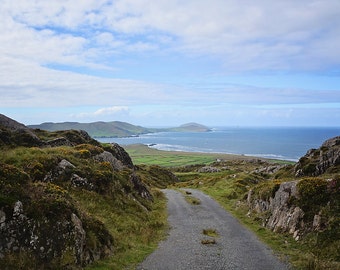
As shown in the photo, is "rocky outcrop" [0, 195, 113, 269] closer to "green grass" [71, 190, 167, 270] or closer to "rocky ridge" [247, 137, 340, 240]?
"green grass" [71, 190, 167, 270]

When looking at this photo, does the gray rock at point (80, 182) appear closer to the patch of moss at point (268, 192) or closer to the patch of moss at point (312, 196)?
the patch of moss at point (268, 192)

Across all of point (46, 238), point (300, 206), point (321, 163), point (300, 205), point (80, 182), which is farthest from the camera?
point (321, 163)

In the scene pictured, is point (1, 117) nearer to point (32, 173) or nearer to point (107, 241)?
point (32, 173)

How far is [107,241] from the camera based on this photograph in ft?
69.3

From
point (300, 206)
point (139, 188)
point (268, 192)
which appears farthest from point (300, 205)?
point (139, 188)

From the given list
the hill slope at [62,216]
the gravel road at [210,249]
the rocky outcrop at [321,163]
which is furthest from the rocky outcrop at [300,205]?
the rocky outcrop at [321,163]

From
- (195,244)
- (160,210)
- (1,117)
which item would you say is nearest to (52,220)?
(195,244)

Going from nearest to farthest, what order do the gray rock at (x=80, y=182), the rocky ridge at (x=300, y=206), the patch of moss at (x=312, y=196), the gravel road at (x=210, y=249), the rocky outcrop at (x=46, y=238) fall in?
1. the rocky outcrop at (x=46, y=238)
2. the gravel road at (x=210, y=249)
3. the rocky ridge at (x=300, y=206)
4. the patch of moss at (x=312, y=196)
5. the gray rock at (x=80, y=182)

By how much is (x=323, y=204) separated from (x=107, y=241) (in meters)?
16.9

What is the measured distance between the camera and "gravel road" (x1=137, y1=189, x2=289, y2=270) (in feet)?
65.3

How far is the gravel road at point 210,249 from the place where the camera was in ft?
65.3

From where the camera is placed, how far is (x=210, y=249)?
2353 cm

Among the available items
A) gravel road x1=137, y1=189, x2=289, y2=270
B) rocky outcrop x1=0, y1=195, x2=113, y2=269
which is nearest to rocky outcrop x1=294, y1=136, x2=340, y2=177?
gravel road x1=137, y1=189, x2=289, y2=270

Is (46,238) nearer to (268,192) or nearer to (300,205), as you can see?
(300,205)
